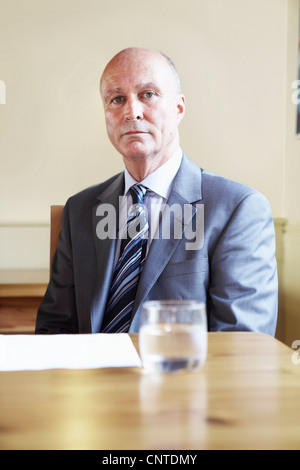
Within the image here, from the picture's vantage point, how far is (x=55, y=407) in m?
0.63

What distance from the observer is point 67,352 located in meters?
0.87

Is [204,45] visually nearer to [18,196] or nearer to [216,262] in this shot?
[18,196]

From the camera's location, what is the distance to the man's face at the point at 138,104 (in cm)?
152

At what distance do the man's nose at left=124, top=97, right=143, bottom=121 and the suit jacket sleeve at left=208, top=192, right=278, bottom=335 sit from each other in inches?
13.9

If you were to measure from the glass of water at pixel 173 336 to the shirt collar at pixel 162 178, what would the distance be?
0.82 meters

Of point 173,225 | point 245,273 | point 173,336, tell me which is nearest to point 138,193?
point 173,225

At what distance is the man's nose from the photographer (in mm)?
1509

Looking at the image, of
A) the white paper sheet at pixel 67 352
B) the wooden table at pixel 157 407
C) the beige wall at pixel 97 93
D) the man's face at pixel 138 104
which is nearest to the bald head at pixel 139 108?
the man's face at pixel 138 104

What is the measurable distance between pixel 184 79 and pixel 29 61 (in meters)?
0.70

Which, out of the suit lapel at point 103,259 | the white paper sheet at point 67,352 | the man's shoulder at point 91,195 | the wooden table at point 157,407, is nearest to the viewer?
the wooden table at point 157,407

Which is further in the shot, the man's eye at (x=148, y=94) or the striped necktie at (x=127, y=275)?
the man's eye at (x=148, y=94)

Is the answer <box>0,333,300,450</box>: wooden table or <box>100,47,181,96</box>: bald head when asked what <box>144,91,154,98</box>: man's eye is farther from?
<box>0,333,300,450</box>: wooden table

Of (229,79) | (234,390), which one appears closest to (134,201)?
(234,390)

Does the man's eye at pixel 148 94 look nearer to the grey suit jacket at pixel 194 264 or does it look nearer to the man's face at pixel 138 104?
the man's face at pixel 138 104
